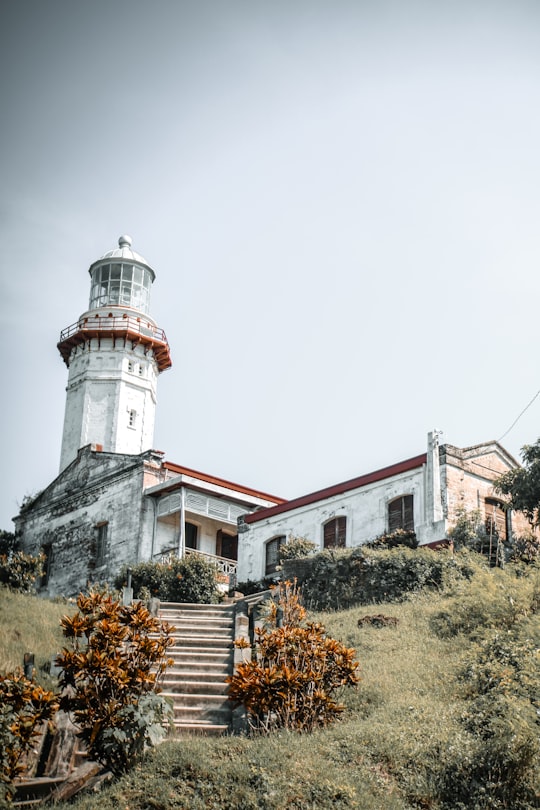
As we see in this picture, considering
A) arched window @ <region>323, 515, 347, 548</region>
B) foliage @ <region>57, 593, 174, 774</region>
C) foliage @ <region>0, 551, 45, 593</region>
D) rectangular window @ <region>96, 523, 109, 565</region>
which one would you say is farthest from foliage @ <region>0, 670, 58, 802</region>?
rectangular window @ <region>96, 523, 109, 565</region>

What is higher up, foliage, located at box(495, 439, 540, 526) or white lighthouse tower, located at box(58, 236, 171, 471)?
white lighthouse tower, located at box(58, 236, 171, 471)

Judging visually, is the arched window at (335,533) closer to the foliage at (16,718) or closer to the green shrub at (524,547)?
the green shrub at (524,547)

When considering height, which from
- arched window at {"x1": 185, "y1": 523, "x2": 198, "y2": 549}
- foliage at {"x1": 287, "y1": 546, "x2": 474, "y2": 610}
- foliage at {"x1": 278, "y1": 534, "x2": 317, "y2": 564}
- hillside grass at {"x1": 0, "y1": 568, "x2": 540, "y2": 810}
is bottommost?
hillside grass at {"x1": 0, "y1": 568, "x2": 540, "y2": 810}

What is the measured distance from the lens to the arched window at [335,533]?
27578mm

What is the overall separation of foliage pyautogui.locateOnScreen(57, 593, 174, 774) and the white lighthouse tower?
24350mm

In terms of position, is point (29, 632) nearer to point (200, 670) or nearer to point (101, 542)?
point (200, 670)

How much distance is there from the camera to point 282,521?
29469 millimetres

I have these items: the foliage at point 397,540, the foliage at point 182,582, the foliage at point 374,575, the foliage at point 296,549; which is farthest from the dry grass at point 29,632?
the foliage at point 397,540

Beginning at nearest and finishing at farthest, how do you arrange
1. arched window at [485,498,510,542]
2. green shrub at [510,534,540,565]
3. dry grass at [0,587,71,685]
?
dry grass at [0,587,71,685] < green shrub at [510,534,540,565] < arched window at [485,498,510,542]

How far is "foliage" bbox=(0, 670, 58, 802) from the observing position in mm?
10242

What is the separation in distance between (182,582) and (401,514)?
A: 641 cm

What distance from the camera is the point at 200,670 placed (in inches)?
618

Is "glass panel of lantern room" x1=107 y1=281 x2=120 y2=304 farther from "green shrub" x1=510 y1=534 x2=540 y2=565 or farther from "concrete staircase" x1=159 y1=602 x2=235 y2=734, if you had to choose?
"concrete staircase" x1=159 y1=602 x2=235 y2=734

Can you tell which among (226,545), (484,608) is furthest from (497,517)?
(226,545)
